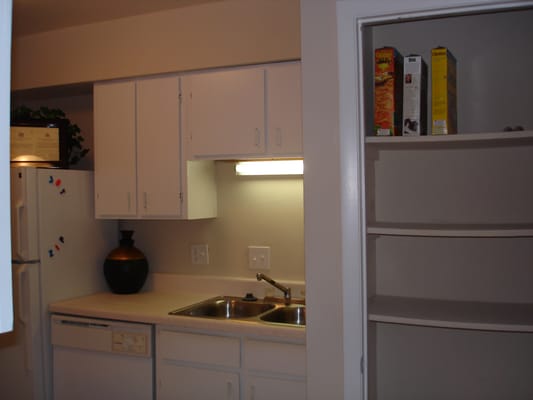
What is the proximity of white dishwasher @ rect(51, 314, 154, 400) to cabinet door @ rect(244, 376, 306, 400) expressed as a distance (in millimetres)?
591

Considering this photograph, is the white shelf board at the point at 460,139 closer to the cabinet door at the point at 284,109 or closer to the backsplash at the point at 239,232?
the cabinet door at the point at 284,109

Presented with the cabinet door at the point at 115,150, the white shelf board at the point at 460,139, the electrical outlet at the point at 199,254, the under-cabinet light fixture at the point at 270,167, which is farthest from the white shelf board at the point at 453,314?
the cabinet door at the point at 115,150

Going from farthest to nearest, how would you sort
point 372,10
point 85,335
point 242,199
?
1. point 242,199
2. point 85,335
3. point 372,10

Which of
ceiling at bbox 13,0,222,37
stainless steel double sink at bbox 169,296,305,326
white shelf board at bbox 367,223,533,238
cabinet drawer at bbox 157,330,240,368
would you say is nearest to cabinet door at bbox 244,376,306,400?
cabinet drawer at bbox 157,330,240,368

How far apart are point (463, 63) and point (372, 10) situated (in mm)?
467

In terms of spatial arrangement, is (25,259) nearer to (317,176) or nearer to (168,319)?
(168,319)

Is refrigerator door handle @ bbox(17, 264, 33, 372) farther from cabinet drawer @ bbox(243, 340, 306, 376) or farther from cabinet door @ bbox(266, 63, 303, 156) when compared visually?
cabinet door @ bbox(266, 63, 303, 156)

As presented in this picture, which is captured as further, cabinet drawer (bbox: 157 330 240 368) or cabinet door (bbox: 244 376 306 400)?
cabinet drawer (bbox: 157 330 240 368)

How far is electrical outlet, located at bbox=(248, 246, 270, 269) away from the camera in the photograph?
11.0 feet

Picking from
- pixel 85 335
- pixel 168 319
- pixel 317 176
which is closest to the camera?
pixel 317 176

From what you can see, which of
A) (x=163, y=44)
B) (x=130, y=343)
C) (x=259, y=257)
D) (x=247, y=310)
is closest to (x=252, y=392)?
(x=247, y=310)

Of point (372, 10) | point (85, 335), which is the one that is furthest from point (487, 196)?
point (85, 335)

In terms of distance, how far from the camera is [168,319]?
289 cm

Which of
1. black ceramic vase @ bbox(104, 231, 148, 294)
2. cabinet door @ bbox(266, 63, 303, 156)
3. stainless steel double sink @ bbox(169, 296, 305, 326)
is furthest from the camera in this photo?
black ceramic vase @ bbox(104, 231, 148, 294)
